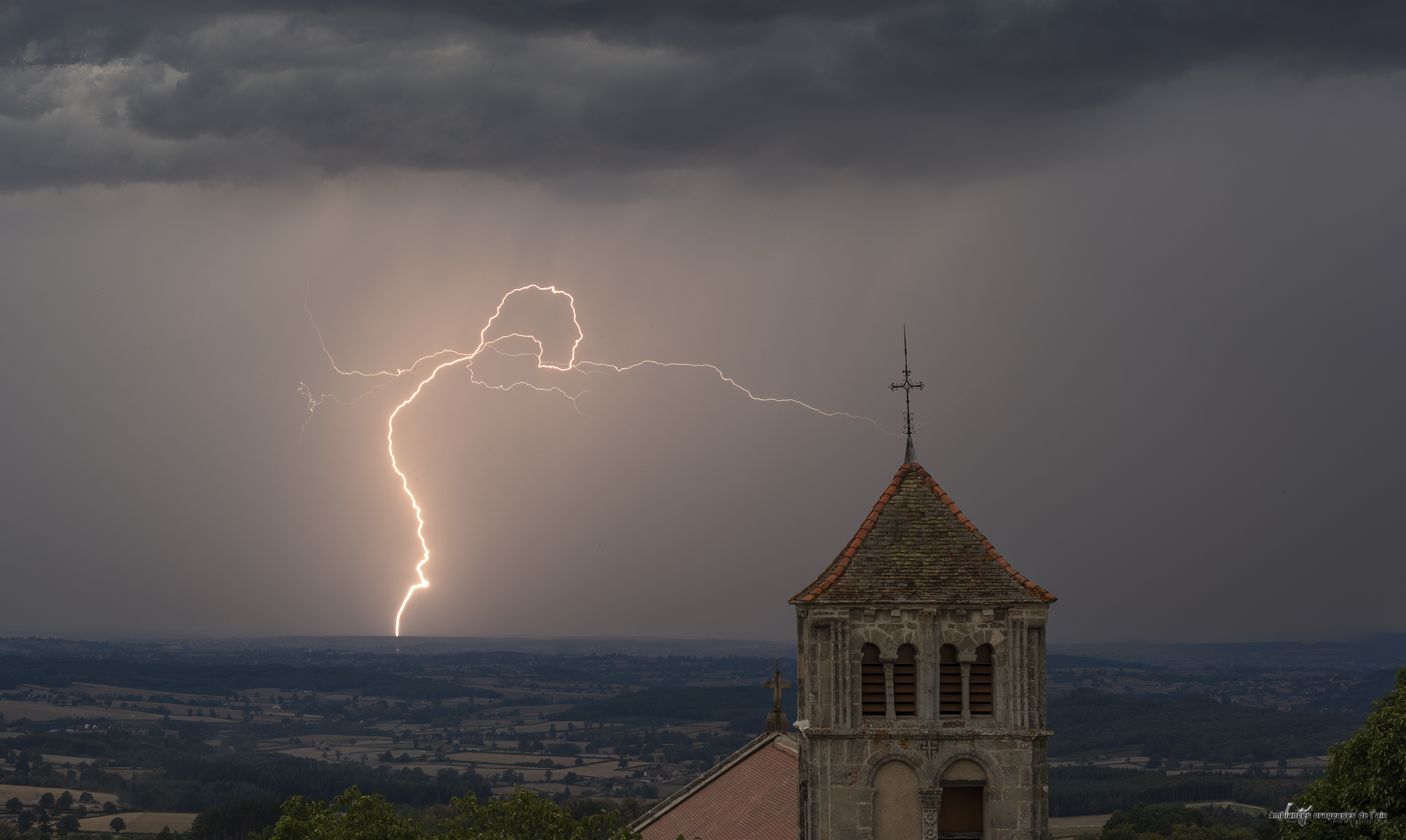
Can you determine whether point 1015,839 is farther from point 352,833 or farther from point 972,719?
point 352,833

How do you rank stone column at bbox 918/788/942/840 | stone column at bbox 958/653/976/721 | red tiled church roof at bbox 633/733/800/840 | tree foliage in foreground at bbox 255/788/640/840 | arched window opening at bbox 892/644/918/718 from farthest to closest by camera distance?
red tiled church roof at bbox 633/733/800/840 → tree foliage in foreground at bbox 255/788/640/840 → arched window opening at bbox 892/644/918/718 → stone column at bbox 958/653/976/721 → stone column at bbox 918/788/942/840

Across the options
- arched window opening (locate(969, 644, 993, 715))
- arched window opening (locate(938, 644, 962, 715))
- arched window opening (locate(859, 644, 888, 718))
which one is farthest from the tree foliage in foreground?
arched window opening (locate(969, 644, 993, 715))

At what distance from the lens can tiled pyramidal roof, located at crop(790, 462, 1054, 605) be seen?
98.0 feet

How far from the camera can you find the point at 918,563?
30625 mm

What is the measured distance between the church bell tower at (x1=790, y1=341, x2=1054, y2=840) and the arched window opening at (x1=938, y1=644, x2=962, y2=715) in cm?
3

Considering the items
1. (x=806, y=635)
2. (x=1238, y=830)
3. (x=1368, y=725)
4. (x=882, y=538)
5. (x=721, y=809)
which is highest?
(x=882, y=538)

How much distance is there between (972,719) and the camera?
2955cm

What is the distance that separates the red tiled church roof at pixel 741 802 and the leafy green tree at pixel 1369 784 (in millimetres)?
14799

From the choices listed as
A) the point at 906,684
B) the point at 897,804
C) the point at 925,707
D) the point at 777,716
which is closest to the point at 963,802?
the point at 897,804

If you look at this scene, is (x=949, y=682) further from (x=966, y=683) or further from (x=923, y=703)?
(x=923, y=703)

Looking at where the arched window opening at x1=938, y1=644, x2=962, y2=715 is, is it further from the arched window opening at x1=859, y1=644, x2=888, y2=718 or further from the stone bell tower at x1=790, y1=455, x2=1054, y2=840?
the arched window opening at x1=859, y1=644, x2=888, y2=718

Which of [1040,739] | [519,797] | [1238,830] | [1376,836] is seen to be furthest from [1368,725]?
[1238,830]

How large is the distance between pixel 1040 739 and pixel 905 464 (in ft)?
23.4

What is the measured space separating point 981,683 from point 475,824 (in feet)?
47.5
